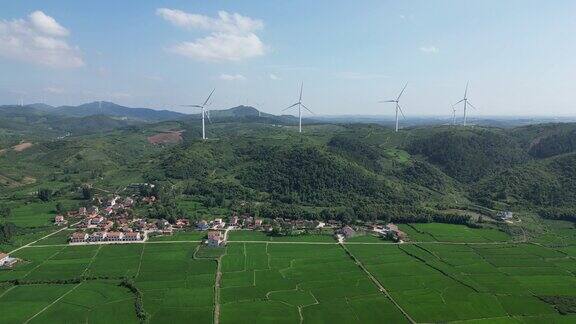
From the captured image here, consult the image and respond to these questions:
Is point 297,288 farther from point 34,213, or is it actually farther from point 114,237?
point 34,213

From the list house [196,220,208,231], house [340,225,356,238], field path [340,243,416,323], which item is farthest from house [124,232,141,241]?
house [340,225,356,238]

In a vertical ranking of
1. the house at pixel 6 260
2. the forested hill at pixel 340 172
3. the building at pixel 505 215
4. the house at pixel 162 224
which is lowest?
the house at pixel 6 260

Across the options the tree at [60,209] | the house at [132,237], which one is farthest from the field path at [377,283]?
the tree at [60,209]

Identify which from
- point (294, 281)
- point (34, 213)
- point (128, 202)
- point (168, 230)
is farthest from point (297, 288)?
point (34, 213)

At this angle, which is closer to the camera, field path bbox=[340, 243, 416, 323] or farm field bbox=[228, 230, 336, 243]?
field path bbox=[340, 243, 416, 323]

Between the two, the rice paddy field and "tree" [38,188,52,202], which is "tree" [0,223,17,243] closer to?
the rice paddy field

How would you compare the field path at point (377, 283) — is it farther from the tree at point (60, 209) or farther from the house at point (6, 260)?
the tree at point (60, 209)

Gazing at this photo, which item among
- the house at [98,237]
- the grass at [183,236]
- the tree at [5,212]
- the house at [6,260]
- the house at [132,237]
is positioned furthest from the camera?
the tree at [5,212]
